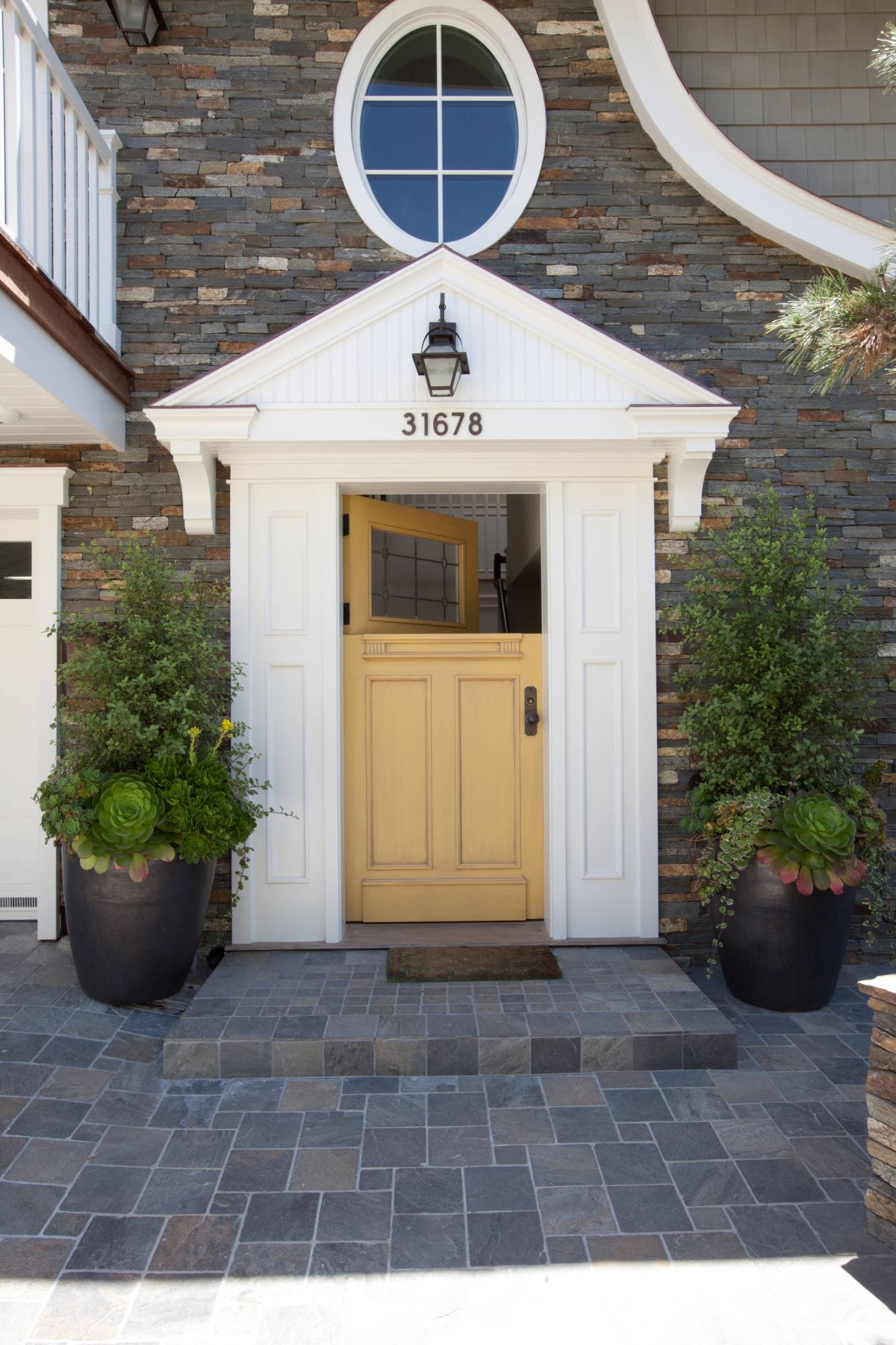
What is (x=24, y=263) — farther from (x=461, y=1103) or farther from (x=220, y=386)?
(x=461, y=1103)

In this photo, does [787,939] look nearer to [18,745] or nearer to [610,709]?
[610,709]

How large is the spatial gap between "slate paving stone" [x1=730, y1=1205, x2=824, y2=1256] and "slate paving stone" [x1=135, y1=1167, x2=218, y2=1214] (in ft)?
4.77

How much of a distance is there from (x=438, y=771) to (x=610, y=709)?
0.91 meters

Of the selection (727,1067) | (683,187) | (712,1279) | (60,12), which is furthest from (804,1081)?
(60,12)

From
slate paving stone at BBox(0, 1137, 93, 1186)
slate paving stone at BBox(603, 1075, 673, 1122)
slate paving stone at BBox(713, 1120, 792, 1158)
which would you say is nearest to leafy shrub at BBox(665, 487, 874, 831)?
slate paving stone at BBox(603, 1075, 673, 1122)

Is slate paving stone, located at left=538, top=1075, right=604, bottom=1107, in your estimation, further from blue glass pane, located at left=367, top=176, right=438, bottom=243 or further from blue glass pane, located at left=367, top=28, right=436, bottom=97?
blue glass pane, located at left=367, top=28, right=436, bottom=97

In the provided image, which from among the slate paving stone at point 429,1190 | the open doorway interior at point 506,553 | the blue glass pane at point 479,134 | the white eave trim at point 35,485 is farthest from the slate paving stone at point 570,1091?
the blue glass pane at point 479,134

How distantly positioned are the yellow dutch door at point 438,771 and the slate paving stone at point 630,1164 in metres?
1.71

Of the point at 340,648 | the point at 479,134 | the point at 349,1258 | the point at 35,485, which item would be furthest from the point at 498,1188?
the point at 479,134

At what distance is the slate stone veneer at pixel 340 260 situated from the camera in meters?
4.20

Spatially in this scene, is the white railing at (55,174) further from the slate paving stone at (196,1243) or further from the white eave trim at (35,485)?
the slate paving stone at (196,1243)

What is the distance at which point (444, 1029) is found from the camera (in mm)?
Answer: 3230

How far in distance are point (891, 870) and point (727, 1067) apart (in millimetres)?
1626

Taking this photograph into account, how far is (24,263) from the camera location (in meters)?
3.16
